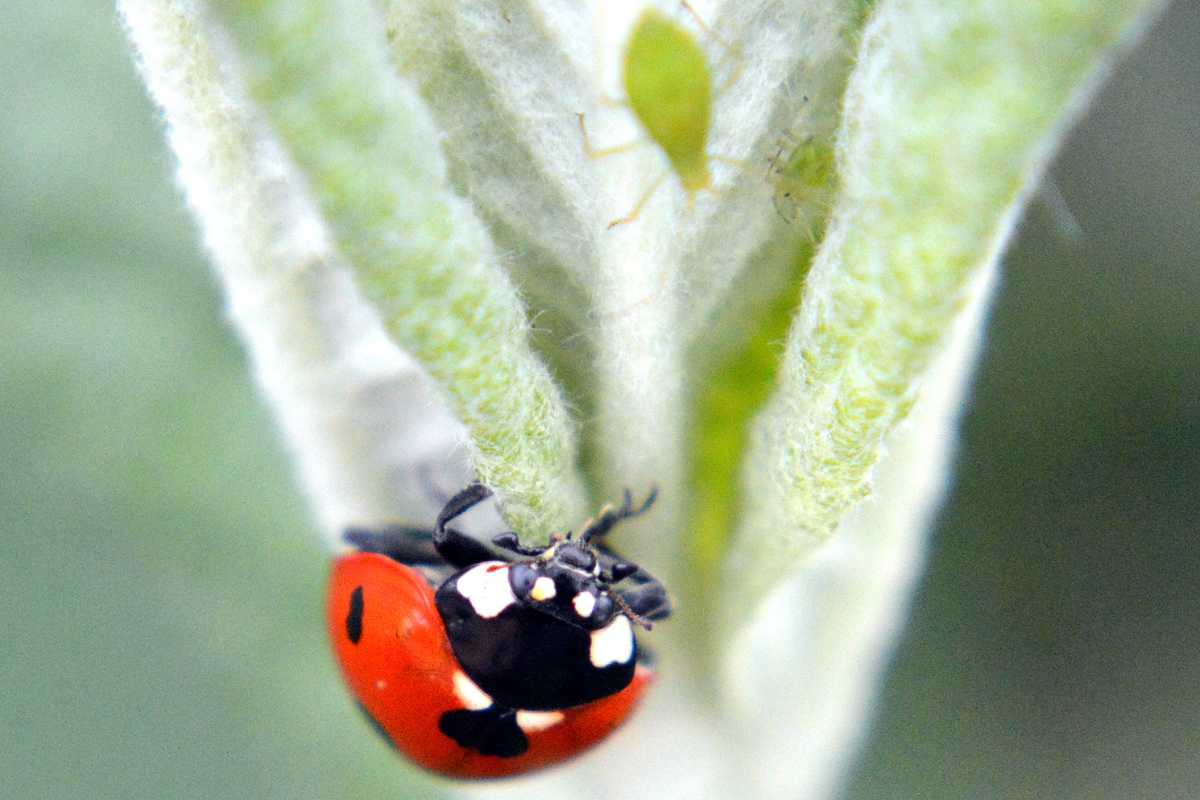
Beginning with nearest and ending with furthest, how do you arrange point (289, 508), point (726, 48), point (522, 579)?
point (726, 48)
point (522, 579)
point (289, 508)

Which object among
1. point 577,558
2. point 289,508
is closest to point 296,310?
point 577,558

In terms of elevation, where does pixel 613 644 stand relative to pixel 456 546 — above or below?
below

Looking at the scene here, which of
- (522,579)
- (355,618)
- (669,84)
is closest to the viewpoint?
(669,84)

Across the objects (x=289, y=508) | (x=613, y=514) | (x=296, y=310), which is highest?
(x=296, y=310)

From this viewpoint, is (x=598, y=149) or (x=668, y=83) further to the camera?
(x=598, y=149)

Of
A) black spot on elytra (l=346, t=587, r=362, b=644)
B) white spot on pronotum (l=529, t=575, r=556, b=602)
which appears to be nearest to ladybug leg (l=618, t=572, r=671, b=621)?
white spot on pronotum (l=529, t=575, r=556, b=602)

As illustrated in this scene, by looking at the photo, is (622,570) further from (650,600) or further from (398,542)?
(398,542)
